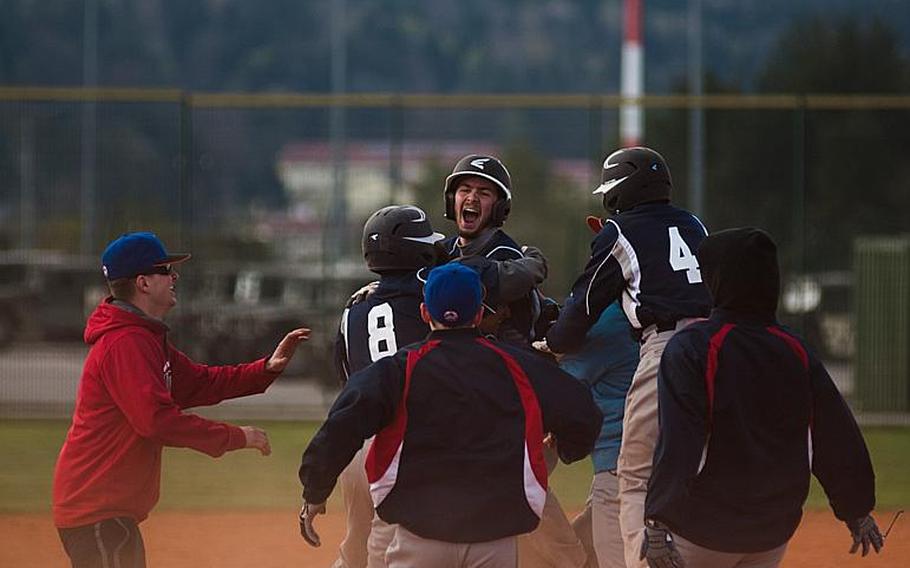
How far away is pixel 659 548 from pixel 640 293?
1.87 metres

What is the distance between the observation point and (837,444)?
5.70 m

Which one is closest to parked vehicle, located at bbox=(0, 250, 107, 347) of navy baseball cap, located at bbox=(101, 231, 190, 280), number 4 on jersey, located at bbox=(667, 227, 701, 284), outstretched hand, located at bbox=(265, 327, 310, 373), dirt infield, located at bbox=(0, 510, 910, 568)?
dirt infield, located at bbox=(0, 510, 910, 568)

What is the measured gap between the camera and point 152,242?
692 cm

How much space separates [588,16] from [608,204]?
100132 millimetres

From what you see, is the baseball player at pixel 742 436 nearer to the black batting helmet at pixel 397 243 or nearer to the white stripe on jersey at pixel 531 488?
the white stripe on jersey at pixel 531 488

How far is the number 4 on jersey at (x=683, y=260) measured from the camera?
718cm

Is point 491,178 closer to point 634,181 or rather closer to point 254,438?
point 634,181

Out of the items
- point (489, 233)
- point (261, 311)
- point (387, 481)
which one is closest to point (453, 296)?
point (387, 481)

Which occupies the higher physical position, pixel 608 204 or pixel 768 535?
pixel 608 204

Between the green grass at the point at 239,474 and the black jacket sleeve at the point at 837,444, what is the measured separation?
684 cm

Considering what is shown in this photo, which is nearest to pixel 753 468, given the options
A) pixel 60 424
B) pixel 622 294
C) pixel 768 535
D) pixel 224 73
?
pixel 768 535

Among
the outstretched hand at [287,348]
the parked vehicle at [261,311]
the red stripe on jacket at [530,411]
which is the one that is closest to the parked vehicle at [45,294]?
the parked vehicle at [261,311]

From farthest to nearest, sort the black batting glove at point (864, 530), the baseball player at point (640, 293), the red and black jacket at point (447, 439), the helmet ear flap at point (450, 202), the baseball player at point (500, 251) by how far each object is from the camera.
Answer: the helmet ear flap at point (450, 202) < the baseball player at point (500, 251) < the baseball player at point (640, 293) < the black batting glove at point (864, 530) < the red and black jacket at point (447, 439)

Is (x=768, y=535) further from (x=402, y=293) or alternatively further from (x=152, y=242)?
(x=152, y=242)
